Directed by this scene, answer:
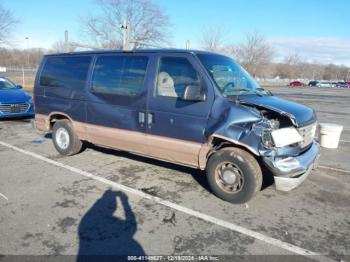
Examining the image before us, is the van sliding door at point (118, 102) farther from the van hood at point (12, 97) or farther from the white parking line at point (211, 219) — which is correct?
the van hood at point (12, 97)

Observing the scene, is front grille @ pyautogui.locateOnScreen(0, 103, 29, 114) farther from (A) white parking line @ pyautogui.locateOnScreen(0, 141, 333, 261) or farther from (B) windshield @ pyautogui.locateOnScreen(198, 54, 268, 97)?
(B) windshield @ pyautogui.locateOnScreen(198, 54, 268, 97)

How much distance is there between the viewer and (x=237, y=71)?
5.02m

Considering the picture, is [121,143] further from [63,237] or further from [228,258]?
[228,258]

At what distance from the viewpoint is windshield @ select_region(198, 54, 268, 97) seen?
442 cm

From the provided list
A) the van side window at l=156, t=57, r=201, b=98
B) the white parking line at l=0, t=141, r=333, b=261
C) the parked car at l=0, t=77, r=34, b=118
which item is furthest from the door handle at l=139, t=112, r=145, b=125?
the parked car at l=0, t=77, r=34, b=118

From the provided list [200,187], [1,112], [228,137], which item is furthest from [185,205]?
[1,112]

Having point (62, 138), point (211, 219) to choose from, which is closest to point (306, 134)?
point (211, 219)

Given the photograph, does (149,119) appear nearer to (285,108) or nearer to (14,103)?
(285,108)

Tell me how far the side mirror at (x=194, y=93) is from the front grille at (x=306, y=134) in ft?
4.55

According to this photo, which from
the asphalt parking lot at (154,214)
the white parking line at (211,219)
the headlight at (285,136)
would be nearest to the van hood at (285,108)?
the headlight at (285,136)

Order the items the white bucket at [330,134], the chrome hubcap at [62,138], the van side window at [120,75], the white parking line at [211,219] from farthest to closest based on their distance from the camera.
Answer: the white bucket at [330,134] < the chrome hubcap at [62,138] < the van side window at [120,75] < the white parking line at [211,219]

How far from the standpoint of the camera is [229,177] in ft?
13.9

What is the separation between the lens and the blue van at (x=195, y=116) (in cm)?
399

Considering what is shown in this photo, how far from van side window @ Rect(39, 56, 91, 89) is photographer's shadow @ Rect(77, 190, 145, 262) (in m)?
2.66
